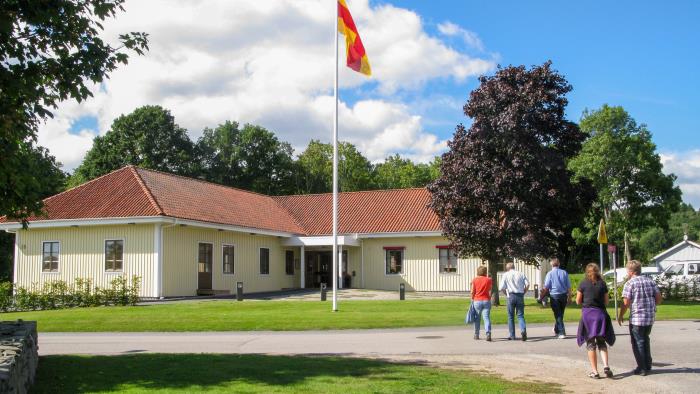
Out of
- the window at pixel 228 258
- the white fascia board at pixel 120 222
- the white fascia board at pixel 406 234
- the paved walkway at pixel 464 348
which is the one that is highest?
the white fascia board at pixel 120 222

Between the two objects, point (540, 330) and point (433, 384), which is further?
point (540, 330)

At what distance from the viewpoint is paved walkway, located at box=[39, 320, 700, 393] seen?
382 inches

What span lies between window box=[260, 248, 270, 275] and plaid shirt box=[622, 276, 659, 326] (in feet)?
88.8

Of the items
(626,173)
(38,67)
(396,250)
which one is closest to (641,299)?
(38,67)

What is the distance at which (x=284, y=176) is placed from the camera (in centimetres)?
6681

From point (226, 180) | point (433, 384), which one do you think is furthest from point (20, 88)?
point (226, 180)

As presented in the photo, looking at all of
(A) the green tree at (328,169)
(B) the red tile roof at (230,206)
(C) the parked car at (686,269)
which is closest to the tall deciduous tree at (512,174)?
(B) the red tile roof at (230,206)

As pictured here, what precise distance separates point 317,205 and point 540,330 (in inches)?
1078

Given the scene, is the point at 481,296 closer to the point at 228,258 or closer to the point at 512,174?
the point at 512,174

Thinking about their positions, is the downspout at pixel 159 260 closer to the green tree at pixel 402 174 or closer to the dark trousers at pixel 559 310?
the dark trousers at pixel 559 310

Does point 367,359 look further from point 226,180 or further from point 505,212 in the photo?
point 226,180

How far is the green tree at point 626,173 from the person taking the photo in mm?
50000

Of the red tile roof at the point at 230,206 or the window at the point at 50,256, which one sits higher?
the red tile roof at the point at 230,206

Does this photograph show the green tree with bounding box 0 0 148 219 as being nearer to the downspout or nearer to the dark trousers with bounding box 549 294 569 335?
the dark trousers with bounding box 549 294 569 335
